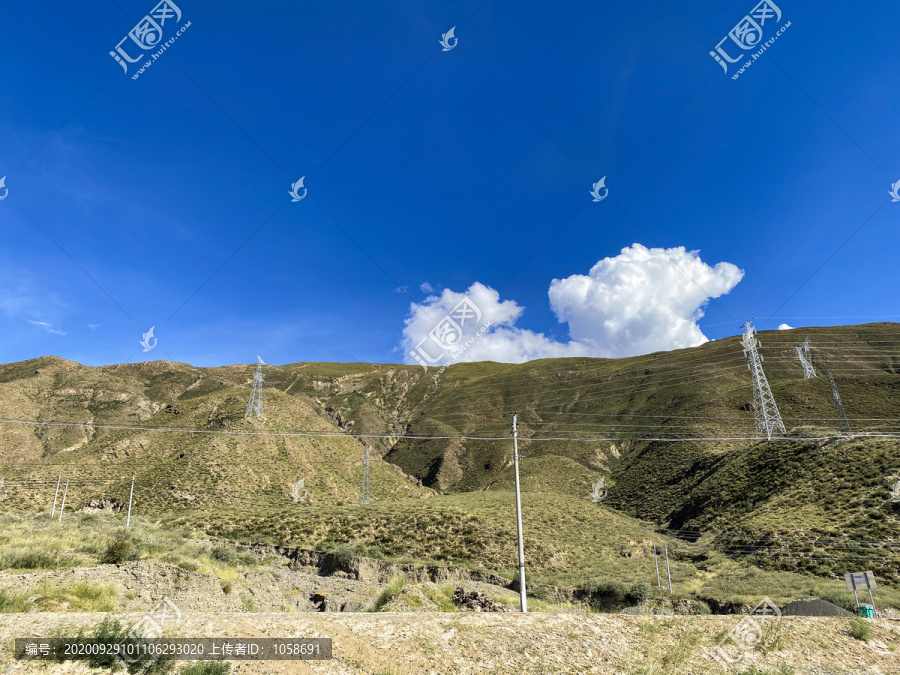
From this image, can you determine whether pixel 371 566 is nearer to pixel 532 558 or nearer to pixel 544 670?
pixel 532 558

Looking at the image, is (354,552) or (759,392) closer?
(354,552)

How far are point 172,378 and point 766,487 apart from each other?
15351cm

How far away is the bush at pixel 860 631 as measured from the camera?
11.7 meters

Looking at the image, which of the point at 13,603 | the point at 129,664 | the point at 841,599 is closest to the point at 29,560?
the point at 13,603

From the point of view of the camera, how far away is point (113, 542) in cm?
1878

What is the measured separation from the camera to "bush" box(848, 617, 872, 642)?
1174cm

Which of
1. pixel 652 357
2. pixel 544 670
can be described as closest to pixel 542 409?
pixel 652 357

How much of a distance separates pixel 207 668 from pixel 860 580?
1942 centimetres

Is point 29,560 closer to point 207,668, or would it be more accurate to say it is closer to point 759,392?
point 207,668

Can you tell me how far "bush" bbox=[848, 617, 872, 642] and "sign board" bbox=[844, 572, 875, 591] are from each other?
237cm

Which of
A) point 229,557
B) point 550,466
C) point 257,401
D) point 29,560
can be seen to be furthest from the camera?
point 550,466

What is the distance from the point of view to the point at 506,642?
9117mm

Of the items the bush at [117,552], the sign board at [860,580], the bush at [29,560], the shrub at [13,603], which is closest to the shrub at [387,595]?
the shrub at [13,603]

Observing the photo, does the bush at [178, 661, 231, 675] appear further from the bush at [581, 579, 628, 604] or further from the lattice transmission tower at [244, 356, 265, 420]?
the lattice transmission tower at [244, 356, 265, 420]
